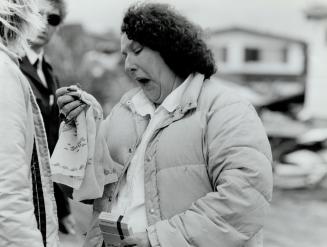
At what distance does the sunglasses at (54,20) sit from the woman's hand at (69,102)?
1.82 metres

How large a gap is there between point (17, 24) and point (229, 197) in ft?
3.26

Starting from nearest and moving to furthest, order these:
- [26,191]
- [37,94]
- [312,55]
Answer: [26,191], [37,94], [312,55]

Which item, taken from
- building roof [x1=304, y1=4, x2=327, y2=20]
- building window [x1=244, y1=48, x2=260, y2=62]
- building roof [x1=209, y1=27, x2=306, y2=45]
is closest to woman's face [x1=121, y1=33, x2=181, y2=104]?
building roof [x1=304, y1=4, x2=327, y2=20]

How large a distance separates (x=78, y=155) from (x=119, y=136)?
250mm

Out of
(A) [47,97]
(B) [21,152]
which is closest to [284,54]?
(A) [47,97]

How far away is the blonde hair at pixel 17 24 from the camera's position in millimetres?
1910

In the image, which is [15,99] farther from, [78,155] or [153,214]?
[153,214]

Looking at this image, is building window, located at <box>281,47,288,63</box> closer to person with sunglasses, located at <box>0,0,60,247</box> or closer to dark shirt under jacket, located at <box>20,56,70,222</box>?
dark shirt under jacket, located at <box>20,56,70,222</box>

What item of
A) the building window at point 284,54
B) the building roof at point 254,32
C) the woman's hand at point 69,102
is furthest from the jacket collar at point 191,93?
the building window at point 284,54

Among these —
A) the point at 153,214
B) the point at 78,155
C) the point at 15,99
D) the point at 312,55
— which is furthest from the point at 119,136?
the point at 312,55

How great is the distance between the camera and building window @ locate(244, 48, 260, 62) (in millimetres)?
30541

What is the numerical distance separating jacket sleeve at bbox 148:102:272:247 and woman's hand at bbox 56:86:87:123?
54cm

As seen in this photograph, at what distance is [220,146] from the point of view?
89.4 inches

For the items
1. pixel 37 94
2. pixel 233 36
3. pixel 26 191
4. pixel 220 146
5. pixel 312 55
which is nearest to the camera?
pixel 26 191
